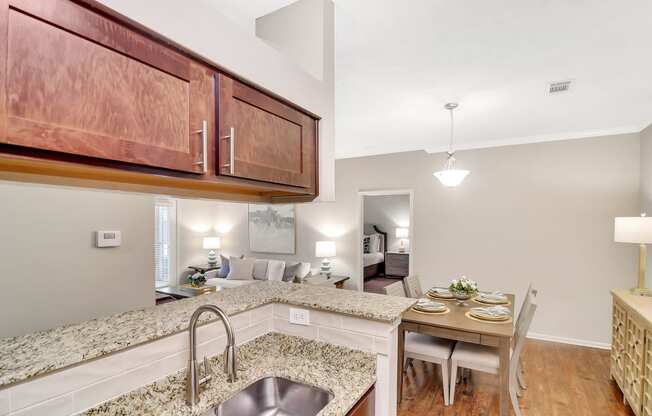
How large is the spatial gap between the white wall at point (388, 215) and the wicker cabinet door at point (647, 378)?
618 cm

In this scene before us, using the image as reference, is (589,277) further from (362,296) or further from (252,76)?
(252,76)

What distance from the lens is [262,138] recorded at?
1314 mm

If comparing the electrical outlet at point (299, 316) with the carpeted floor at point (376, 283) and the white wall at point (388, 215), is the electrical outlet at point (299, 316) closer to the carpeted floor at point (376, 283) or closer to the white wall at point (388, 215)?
the carpeted floor at point (376, 283)

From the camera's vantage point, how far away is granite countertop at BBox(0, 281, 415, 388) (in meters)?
0.92

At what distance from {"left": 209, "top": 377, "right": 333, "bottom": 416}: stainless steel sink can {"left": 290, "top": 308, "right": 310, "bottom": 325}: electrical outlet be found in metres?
0.30

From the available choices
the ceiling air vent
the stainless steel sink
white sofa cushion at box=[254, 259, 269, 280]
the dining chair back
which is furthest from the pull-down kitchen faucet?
white sofa cushion at box=[254, 259, 269, 280]

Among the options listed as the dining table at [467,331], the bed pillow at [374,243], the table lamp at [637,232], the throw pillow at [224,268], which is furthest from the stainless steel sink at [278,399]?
the bed pillow at [374,243]

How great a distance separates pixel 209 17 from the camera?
111 cm

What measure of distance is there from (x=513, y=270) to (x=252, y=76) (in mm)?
4293

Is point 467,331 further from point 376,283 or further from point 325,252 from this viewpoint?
point 376,283

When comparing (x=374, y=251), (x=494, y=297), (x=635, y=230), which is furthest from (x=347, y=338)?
(x=374, y=251)

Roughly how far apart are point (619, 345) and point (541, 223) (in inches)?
65.4


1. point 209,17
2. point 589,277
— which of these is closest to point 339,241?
point 589,277

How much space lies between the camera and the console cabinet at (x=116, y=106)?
0.70 m
